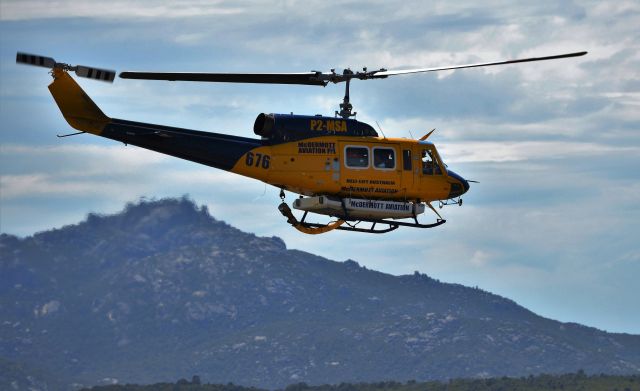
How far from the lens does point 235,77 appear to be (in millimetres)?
76688

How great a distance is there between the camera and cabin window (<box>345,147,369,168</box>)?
79312 mm

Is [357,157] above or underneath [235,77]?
underneath

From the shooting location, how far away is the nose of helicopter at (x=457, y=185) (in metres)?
83.8

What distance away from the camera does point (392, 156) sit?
80750 mm

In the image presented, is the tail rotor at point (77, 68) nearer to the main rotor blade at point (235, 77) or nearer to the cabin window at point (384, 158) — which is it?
the main rotor blade at point (235, 77)

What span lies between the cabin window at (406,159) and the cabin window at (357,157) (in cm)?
247

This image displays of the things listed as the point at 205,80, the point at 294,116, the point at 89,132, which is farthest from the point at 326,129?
the point at 89,132

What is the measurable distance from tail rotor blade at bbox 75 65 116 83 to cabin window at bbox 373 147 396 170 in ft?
54.2

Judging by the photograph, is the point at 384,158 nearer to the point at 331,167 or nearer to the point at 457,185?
the point at 331,167

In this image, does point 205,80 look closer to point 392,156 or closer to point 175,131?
point 175,131

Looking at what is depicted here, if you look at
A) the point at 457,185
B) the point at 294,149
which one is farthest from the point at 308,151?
the point at 457,185

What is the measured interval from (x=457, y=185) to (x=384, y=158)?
19.3 feet

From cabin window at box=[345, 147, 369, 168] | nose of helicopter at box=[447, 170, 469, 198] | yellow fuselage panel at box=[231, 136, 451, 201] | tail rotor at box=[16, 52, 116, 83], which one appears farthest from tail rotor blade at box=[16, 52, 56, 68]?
nose of helicopter at box=[447, 170, 469, 198]

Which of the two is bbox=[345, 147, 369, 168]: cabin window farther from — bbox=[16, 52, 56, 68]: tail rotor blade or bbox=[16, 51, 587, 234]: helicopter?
bbox=[16, 52, 56, 68]: tail rotor blade
